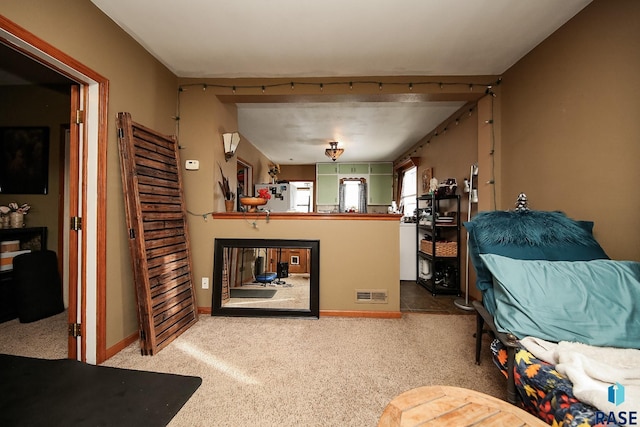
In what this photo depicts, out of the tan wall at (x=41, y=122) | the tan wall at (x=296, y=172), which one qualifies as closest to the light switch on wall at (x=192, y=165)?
the tan wall at (x=41, y=122)

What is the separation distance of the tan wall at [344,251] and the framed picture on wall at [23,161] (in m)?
2.00

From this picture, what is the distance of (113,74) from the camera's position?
199 centimetres

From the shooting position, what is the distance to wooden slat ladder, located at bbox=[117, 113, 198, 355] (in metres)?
1.99

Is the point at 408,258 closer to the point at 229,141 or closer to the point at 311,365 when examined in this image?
the point at 311,365

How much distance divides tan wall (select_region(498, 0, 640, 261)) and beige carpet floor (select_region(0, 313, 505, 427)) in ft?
4.31

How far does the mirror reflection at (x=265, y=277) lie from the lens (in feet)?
8.88

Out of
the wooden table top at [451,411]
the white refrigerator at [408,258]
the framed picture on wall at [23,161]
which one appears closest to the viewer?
the wooden table top at [451,411]

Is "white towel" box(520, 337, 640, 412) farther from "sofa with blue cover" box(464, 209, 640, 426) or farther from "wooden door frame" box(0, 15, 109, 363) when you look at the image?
"wooden door frame" box(0, 15, 109, 363)

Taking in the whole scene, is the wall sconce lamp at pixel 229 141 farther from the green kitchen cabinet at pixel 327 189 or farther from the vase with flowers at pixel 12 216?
the green kitchen cabinet at pixel 327 189

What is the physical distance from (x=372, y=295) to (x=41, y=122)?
165 inches

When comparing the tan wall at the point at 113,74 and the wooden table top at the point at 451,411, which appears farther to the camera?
the tan wall at the point at 113,74

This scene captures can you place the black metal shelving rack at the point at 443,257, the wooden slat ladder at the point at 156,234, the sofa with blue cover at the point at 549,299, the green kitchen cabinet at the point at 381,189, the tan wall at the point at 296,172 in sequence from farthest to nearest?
the tan wall at the point at 296,172
the green kitchen cabinet at the point at 381,189
the black metal shelving rack at the point at 443,257
the wooden slat ladder at the point at 156,234
the sofa with blue cover at the point at 549,299

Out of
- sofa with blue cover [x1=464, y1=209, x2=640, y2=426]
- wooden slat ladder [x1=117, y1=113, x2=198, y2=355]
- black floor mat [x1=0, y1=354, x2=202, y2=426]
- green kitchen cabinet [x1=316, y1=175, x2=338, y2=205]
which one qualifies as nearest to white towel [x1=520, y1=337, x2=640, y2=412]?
→ sofa with blue cover [x1=464, y1=209, x2=640, y2=426]

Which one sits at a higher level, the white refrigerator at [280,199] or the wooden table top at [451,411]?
the white refrigerator at [280,199]
